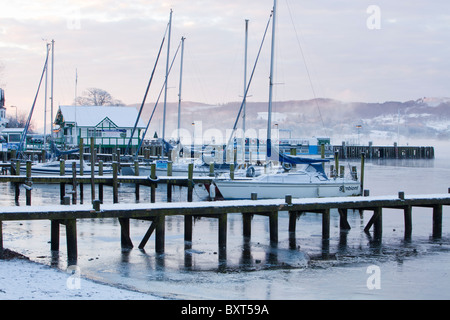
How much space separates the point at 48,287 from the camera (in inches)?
551

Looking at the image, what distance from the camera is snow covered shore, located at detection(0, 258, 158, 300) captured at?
13188 millimetres

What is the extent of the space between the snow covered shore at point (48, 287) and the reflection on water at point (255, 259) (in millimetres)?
1746

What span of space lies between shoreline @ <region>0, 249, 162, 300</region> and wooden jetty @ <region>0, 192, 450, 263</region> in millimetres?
2040

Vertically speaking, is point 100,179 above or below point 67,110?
below

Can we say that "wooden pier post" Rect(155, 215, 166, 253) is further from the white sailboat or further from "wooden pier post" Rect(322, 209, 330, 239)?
the white sailboat

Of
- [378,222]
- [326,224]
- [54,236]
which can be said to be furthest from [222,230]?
[378,222]

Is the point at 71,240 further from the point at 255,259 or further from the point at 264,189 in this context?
the point at 264,189

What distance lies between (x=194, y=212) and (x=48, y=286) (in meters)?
7.38

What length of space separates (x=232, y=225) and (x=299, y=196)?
21.5ft
